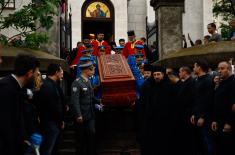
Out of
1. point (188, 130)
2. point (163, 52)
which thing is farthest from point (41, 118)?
point (163, 52)

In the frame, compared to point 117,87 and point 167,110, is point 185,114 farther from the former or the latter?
point 117,87

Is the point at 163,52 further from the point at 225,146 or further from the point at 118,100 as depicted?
the point at 225,146

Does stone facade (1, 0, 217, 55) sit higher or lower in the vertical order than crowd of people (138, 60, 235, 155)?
higher

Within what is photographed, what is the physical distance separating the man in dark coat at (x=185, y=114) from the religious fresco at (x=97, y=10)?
23516 millimetres

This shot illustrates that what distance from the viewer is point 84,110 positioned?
12.4 meters

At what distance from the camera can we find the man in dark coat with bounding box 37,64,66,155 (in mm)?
10938

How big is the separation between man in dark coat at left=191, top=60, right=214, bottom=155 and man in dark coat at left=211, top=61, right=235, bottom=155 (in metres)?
0.63

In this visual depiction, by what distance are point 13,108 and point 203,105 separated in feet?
17.1

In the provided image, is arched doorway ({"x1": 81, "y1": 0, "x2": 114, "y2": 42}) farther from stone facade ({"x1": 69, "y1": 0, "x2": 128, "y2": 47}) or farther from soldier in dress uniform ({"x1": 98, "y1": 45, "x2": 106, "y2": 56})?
soldier in dress uniform ({"x1": 98, "y1": 45, "x2": 106, "y2": 56})

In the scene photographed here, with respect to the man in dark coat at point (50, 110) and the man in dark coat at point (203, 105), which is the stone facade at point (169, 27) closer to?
the man in dark coat at point (203, 105)

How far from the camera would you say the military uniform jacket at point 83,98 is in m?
12.3

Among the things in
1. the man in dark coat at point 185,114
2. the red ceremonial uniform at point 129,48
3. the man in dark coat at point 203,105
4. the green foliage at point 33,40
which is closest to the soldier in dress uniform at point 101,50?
the red ceremonial uniform at point 129,48

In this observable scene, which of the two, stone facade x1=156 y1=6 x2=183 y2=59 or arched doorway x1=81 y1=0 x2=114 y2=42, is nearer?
stone facade x1=156 y1=6 x2=183 y2=59

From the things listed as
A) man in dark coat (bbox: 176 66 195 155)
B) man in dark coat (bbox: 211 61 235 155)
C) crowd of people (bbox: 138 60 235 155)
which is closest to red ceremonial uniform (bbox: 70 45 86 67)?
crowd of people (bbox: 138 60 235 155)
